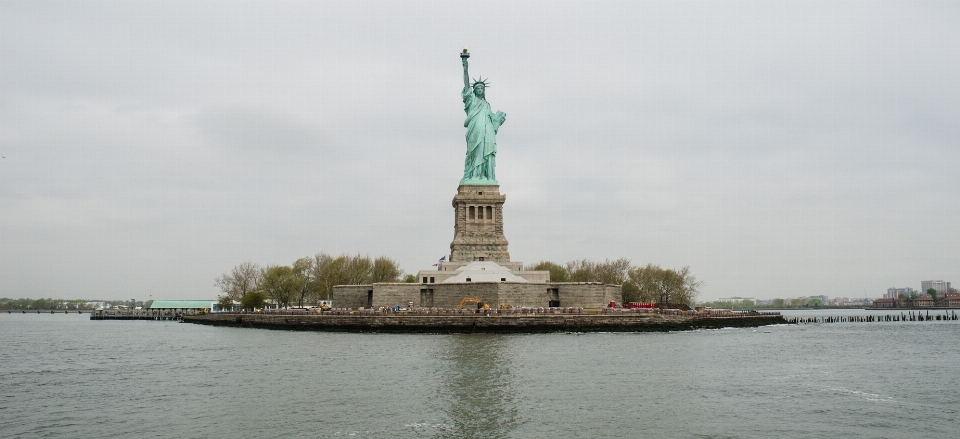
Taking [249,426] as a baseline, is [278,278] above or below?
above

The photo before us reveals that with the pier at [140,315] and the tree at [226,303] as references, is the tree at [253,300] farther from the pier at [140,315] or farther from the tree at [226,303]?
the pier at [140,315]

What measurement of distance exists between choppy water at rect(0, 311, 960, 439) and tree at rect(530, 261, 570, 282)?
44.6 metres

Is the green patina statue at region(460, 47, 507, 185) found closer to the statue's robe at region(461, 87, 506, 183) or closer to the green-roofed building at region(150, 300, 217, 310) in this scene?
the statue's robe at region(461, 87, 506, 183)

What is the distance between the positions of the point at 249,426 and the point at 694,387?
570 inches

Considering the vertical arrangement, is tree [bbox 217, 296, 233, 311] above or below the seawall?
above

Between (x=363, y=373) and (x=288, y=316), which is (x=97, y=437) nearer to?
(x=363, y=373)

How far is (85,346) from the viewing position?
46062 mm

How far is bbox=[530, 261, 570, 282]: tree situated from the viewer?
8625cm

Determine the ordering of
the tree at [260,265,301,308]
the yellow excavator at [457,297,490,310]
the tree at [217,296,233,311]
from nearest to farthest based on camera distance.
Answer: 1. the yellow excavator at [457,297,490,310]
2. the tree at [260,265,301,308]
3. the tree at [217,296,233,311]

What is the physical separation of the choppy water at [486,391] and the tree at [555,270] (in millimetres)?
44639

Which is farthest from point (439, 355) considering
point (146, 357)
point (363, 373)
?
point (146, 357)

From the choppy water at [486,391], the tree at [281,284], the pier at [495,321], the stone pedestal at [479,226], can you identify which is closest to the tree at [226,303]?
the tree at [281,284]

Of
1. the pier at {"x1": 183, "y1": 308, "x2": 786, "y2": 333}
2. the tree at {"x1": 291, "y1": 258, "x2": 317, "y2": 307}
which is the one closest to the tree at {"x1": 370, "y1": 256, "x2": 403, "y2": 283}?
the tree at {"x1": 291, "y1": 258, "x2": 317, "y2": 307}

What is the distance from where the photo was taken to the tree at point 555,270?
283 ft
